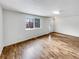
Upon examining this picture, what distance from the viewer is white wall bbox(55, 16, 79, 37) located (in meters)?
6.47

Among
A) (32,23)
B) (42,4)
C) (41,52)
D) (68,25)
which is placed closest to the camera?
(42,4)

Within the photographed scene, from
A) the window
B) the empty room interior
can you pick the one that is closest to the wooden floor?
the empty room interior

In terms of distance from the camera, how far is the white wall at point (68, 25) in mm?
6474

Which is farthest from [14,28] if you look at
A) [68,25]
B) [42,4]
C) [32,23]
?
[68,25]

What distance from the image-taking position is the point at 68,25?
23.9ft

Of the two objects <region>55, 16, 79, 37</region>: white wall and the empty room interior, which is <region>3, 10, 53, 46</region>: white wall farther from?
<region>55, 16, 79, 37</region>: white wall

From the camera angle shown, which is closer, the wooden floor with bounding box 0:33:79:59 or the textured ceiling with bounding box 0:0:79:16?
the textured ceiling with bounding box 0:0:79:16

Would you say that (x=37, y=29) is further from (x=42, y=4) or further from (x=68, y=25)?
(x=42, y=4)

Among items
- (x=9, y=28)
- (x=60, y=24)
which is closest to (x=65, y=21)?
(x=60, y=24)

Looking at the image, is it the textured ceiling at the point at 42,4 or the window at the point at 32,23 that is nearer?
the textured ceiling at the point at 42,4

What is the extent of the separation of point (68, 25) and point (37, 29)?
9.72 feet

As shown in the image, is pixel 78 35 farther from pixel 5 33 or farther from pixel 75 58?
pixel 5 33

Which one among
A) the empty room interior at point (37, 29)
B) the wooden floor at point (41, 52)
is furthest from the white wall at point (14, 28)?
the wooden floor at point (41, 52)

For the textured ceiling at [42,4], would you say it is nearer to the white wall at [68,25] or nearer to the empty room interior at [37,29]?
the empty room interior at [37,29]
